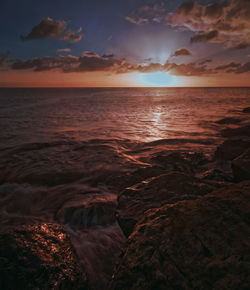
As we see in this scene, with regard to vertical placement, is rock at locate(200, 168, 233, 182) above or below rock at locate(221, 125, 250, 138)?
below

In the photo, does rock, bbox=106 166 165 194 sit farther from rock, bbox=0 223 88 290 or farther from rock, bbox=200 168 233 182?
rock, bbox=0 223 88 290

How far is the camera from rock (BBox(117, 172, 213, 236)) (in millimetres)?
2654

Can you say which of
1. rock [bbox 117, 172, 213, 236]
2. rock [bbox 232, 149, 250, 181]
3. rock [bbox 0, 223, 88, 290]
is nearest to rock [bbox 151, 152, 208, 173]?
rock [bbox 232, 149, 250, 181]

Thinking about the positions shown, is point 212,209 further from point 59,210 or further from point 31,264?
point 59,210

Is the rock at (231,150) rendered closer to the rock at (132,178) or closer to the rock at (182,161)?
the rock at (182,161)

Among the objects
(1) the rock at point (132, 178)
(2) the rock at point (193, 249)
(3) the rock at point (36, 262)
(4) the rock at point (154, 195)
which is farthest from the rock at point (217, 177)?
(3) the rock at point (36, 262)

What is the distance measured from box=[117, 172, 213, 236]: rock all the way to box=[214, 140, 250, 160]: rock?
346 cm

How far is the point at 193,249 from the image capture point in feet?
4.91

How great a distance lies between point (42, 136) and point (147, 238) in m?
9.43

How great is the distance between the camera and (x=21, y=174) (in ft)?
17.5

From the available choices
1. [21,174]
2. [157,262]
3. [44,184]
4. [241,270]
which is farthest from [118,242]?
[21,174]

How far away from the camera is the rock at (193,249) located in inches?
51.1

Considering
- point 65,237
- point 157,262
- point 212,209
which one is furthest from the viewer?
point 65,237

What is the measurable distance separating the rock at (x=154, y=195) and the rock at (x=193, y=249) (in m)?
0.73
